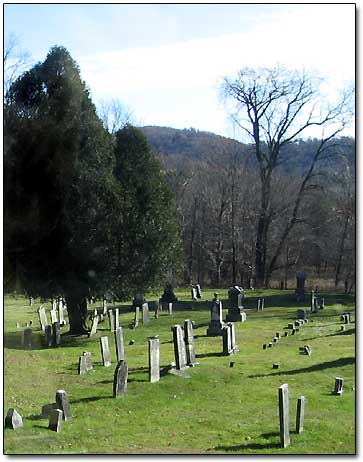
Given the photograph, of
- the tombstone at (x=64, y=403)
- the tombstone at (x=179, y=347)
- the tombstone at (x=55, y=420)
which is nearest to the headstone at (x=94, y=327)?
the tombstone at (x=179, y=347)

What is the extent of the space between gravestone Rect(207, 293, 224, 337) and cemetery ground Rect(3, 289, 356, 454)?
165 mm

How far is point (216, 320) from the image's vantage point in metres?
8.16

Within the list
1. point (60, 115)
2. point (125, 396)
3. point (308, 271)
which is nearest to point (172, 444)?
point (125, 396)

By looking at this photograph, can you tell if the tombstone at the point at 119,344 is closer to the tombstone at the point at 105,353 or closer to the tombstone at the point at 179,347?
the tombstone at the point at 105,353

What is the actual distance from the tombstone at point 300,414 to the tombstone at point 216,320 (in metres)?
1.92

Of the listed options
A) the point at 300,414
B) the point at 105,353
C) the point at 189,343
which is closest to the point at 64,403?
the point at 105,353

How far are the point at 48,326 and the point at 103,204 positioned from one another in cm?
143

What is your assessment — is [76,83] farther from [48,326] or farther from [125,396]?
[125,396]

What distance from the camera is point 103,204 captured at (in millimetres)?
6891

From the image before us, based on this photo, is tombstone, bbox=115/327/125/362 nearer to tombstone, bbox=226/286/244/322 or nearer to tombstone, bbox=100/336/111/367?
tombstone, bbox=100/336/111/367

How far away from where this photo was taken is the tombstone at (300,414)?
5.69 metres

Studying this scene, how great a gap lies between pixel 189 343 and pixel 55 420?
244 cm

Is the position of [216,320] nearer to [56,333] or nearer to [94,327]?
[94,327]

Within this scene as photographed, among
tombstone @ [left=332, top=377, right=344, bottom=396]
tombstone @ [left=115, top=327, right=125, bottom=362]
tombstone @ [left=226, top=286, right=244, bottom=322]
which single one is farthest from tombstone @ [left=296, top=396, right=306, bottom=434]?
tombstone @ [left=115, top=327, right=125, bottom=362]
